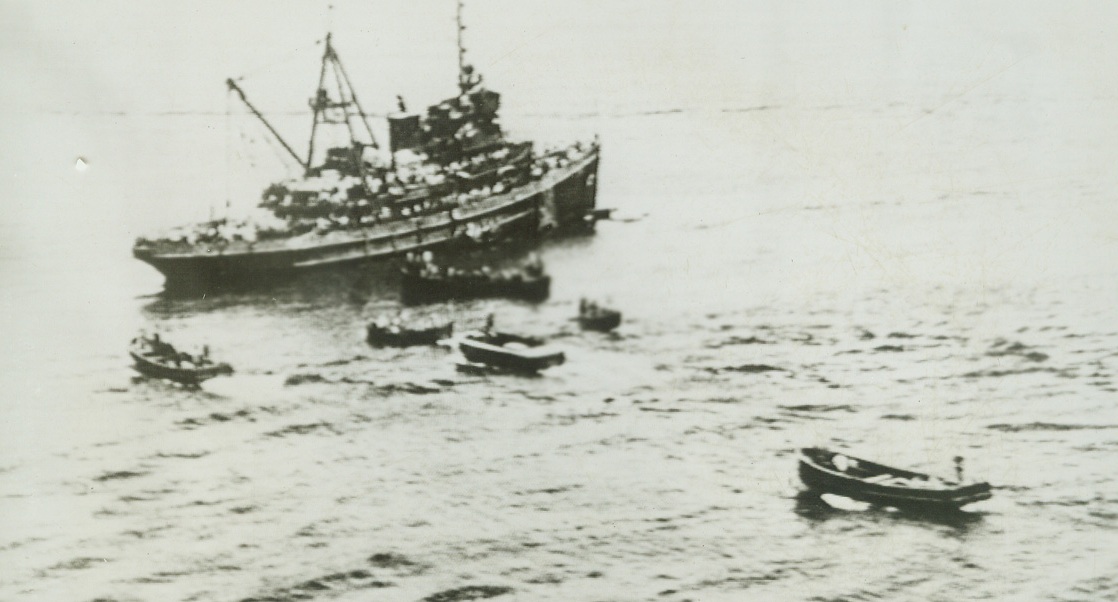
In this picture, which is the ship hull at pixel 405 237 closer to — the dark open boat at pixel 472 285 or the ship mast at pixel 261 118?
the dark open boat at pixel 472 285

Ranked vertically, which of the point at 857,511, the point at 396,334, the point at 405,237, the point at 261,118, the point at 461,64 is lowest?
the point at 857,511

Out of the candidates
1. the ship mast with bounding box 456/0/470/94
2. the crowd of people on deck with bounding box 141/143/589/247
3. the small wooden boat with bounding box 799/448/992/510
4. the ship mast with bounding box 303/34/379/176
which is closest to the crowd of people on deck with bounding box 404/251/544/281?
the crowd of people on deck with bounding box 141/143/589/247

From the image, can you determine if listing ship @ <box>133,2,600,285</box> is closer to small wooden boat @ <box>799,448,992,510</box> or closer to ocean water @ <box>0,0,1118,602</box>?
ocean water @ <box>0,0,1118,602</box>

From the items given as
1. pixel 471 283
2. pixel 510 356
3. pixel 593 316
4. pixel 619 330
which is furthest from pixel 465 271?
pixel 619 330

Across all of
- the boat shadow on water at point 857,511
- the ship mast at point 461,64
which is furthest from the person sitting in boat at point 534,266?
the boat shadow on water at point 857,511

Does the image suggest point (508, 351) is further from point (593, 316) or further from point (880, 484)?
point (880, 484)

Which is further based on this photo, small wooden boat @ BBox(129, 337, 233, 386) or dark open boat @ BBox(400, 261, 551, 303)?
dark open boat @ BBox(400, 261, 551, 303)

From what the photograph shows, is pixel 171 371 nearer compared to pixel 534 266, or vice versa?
pixel 171 371
